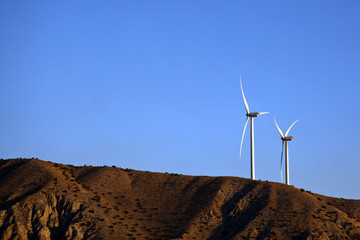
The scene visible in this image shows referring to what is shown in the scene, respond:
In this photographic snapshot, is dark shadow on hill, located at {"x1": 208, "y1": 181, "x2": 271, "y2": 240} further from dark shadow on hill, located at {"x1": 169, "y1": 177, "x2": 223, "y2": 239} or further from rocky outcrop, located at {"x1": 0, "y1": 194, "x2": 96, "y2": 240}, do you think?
rocky outcrop, located at {"x1": 0, "y1": 194, "x2": 96, "y2": 240}

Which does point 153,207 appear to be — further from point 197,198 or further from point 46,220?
point 46,220

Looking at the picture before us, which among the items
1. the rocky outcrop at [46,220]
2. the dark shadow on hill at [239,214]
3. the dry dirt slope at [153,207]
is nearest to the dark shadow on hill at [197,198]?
the dry dirt slope at [153,207]

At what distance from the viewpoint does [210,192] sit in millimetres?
138250

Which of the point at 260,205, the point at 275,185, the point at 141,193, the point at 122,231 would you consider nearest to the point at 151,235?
the point at 122,231

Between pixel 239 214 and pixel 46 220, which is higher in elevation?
pixel 239 214

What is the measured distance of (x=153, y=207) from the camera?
132625 millimetres

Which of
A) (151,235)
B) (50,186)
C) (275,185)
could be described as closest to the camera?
(151,235)

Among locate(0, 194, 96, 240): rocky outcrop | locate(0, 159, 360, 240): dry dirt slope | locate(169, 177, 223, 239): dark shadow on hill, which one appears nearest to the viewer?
locate(0, 194, 96, 240): rocky outcrop

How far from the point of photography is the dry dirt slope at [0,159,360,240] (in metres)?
122

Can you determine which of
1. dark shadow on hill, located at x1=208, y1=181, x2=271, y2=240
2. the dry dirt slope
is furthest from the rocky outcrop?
dark shadow on hill, located at x1=208, y1=181, x2=271, y2=240

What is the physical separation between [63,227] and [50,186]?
482 inches

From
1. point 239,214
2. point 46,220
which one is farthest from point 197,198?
point 46,220

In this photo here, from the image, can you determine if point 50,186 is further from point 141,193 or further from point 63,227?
point 141,193

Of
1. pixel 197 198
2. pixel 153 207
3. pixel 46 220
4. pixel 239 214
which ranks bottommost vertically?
pixel 46 220
